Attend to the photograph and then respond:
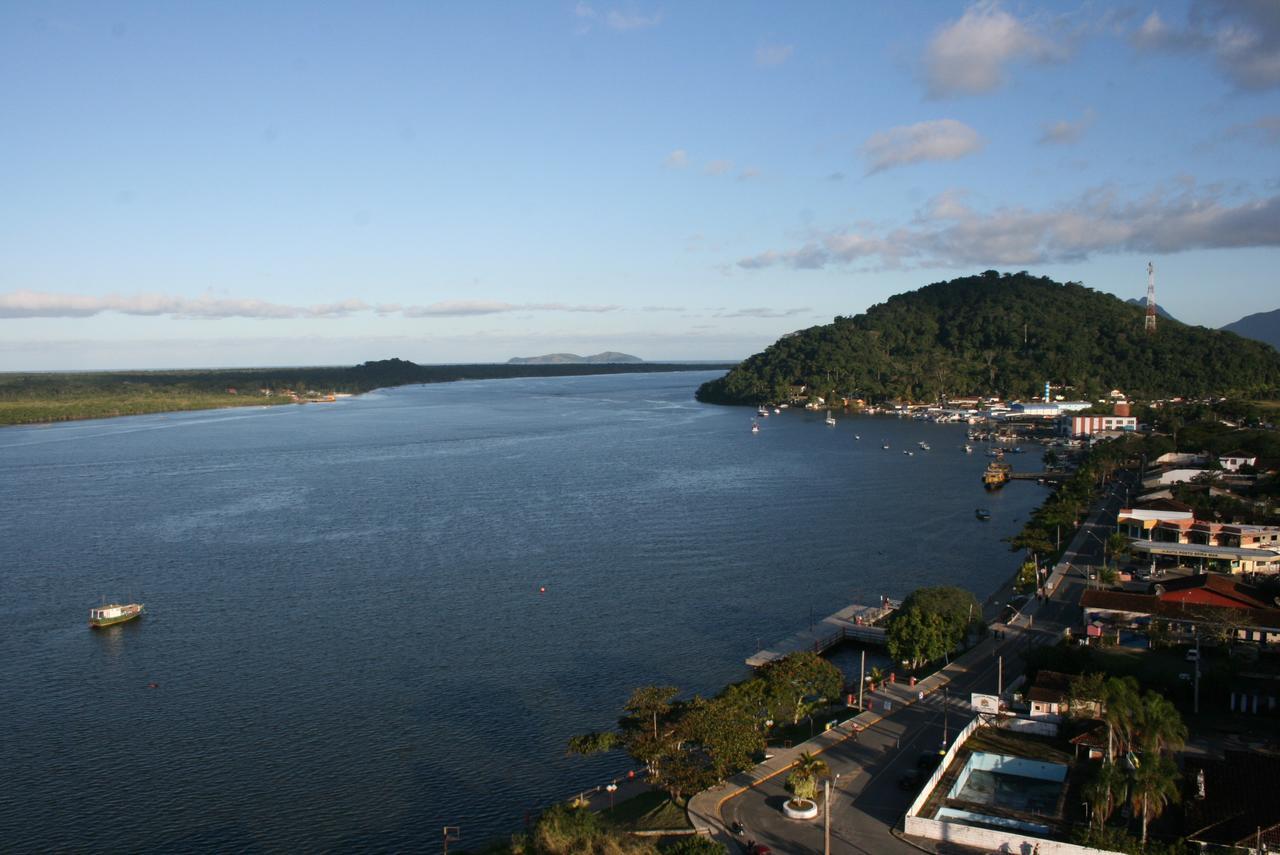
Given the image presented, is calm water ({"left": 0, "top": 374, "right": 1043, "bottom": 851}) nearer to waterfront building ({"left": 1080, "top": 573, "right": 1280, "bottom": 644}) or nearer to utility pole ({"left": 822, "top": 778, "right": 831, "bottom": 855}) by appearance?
utility pole ({"left": 822, "top": 778, "right": 831, "bottom": 855})

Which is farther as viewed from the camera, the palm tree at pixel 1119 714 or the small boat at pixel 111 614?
the small boat at pixel 111 614

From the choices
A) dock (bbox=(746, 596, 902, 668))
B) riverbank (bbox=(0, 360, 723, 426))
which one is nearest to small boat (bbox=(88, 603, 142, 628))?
dock (bbox=(746, 596, 902, 668))

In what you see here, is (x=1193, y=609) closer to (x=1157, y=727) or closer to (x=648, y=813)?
(x=1157, y=727)

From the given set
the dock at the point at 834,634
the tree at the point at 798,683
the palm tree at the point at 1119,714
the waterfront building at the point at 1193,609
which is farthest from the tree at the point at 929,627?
the palm tree at the point at 1119,714

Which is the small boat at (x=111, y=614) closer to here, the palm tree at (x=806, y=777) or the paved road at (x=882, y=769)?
the paved road at (x=882, y=769)

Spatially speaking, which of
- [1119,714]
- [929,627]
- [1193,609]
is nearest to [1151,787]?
[1119,714]
